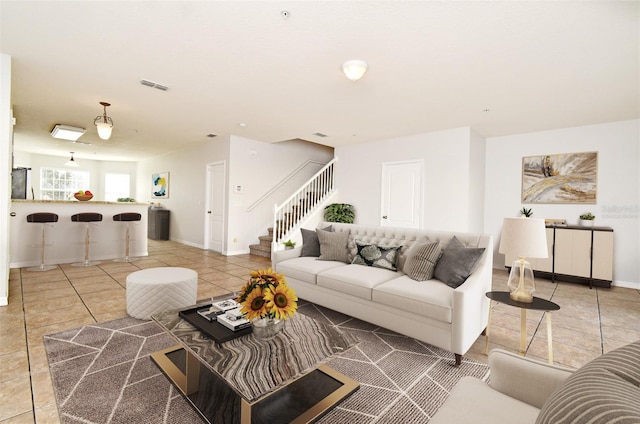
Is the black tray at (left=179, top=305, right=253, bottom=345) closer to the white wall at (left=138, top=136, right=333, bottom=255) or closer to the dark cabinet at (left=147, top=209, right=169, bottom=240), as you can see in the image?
the white wall at (left=138, top=136, right=333, bottom=255)

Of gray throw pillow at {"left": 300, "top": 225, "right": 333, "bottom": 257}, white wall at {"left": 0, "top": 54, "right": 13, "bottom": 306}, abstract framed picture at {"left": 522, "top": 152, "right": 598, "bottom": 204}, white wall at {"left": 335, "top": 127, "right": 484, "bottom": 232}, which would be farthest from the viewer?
white wall at {"left": 335, "top": 127, "right": 484, "bottom": 232}

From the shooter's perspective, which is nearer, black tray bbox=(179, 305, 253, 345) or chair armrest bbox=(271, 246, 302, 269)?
black tray bbox=(179, 305, 253, 345)

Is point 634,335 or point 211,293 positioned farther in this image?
point 211,293

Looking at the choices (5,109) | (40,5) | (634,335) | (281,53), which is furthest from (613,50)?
(5,109)

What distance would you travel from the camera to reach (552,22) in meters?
2.27

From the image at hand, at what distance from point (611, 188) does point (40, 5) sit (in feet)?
24.2

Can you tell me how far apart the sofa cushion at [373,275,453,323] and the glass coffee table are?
802 millimetres

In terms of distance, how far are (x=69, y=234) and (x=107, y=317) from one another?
340 centimetres

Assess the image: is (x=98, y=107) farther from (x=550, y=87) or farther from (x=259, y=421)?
(x=550, y=87)

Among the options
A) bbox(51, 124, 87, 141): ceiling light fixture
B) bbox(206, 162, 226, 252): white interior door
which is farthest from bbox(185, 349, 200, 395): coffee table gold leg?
bbox(51, 124, 87, 141): ceiling light fixture

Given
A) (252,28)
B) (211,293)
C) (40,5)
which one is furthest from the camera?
(211,293)

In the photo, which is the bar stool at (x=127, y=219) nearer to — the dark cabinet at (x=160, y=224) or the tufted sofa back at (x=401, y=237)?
the dark cabinet at (x=160, y=224)

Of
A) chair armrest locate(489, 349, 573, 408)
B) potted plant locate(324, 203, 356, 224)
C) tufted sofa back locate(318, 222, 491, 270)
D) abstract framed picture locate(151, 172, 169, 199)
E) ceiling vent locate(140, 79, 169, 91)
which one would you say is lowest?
chair armrest locate(489, 349, 573, 408)

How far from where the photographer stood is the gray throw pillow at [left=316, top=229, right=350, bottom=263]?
137 inches
